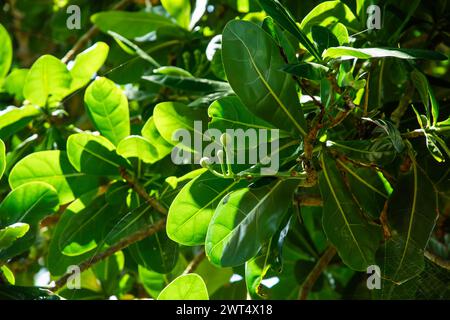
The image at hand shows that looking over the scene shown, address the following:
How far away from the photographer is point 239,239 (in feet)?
3.95

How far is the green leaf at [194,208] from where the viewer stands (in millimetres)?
1274

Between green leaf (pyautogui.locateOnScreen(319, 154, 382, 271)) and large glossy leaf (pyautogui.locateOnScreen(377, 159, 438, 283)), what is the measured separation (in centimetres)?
3

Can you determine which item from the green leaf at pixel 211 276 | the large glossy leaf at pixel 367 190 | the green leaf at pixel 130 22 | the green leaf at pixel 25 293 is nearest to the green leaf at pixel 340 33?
the large glossy leaf at pixel 367 190

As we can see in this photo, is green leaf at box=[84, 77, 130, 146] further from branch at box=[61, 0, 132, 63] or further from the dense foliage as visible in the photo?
branch at box=[61, 0, 132, 63]

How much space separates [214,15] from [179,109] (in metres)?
Result: 0.88

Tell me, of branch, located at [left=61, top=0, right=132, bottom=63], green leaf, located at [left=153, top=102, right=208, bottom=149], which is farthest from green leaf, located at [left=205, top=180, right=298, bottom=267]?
branch, located at [left=61, top=0, right=132, bottom=63]

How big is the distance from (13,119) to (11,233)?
1.38ft

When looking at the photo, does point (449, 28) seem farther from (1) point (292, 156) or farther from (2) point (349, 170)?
(1) point (292, 156)

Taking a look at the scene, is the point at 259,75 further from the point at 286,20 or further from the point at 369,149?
the point at 369,149

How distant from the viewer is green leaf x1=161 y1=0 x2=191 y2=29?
5.97 ft

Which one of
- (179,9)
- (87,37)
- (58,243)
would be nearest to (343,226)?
(58,243)

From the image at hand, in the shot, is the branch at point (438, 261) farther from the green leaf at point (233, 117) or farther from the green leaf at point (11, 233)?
the green leaf at point (11, 233)

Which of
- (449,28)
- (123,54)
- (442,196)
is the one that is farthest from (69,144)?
(449,28)

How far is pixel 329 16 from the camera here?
136cm
